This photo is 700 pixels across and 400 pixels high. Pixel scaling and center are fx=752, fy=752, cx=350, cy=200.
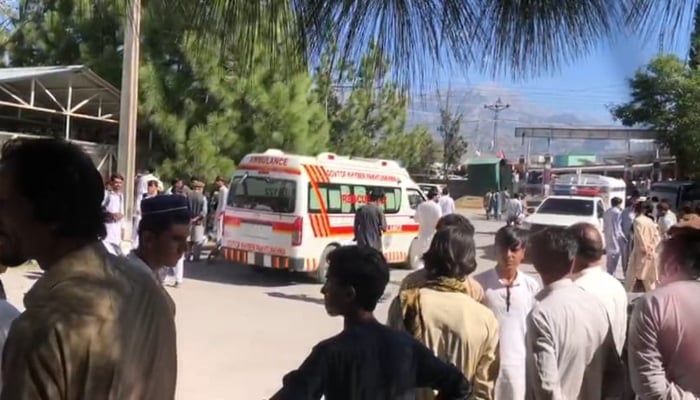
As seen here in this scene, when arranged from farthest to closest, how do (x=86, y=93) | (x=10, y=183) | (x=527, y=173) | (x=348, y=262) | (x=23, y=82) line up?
(x=527, y=173) → (x=86, y=93) → (x=23, y=82) → (x=348, y=262) → (x=10, y=183)

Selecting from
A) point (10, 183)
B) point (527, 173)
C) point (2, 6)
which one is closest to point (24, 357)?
point (10, 183)

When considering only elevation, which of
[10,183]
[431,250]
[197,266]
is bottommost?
[197,266]

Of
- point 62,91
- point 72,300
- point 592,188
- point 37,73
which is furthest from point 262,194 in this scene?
point 592,188

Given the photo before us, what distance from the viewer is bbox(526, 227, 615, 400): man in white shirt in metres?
3.35

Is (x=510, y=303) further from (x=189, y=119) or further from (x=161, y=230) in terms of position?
(x=189, y=119)

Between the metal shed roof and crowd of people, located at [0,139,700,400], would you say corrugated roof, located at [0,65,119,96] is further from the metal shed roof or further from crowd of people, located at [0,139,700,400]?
crowd of people, located at [0,139,700,400]

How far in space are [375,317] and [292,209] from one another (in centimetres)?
1031

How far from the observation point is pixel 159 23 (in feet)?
7.71

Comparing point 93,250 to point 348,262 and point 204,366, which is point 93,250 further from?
point 204,366

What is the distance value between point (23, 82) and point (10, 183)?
16.8m

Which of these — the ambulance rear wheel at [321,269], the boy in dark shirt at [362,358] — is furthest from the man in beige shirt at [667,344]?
the ambulance rear wheel at [321,269]

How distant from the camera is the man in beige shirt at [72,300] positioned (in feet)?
4.37

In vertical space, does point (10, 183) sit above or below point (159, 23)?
below

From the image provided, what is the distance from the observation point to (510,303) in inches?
157
